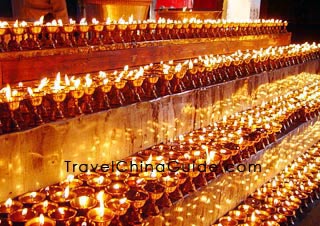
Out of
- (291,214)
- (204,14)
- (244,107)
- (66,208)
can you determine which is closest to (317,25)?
(204,14)

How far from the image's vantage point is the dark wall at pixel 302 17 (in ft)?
41.9

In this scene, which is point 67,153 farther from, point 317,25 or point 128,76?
point 317,25

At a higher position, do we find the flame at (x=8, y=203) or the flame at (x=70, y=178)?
the flame at (x=8, y=203)

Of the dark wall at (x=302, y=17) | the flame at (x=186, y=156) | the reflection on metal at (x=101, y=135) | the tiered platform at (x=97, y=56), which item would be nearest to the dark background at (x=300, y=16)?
the dark wall at (x=302, y=17)

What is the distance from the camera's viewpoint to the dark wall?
1277 centimetres

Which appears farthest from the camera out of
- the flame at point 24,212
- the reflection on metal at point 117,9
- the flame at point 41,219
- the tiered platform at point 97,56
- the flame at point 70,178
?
the reflection on metal at point 117,9

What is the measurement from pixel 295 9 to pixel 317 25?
2.98 ft

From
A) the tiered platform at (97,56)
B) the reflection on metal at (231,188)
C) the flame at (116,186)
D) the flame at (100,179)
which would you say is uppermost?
the tiered platform at (97,56)

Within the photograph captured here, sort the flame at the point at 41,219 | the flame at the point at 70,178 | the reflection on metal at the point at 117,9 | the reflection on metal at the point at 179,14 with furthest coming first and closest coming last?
the reflection on metal at the point at 179,14 < the reflection on metal at the point at 117,9 < the flame at the point at 70,178 < the flame at the point at 41,219

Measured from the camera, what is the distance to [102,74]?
3500 mm

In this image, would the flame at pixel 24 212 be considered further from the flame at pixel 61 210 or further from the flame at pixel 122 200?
the flame at pixel 122 200

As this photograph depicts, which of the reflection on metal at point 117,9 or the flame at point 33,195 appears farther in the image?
the reflection on metal at point 117,9

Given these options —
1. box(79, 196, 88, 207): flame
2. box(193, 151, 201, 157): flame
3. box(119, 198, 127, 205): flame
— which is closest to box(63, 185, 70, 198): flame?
box(79, 196, 88, 207): flame

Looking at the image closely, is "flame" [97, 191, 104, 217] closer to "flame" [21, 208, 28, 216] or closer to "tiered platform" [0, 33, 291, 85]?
"flame" [21, 208, 28, 216]
